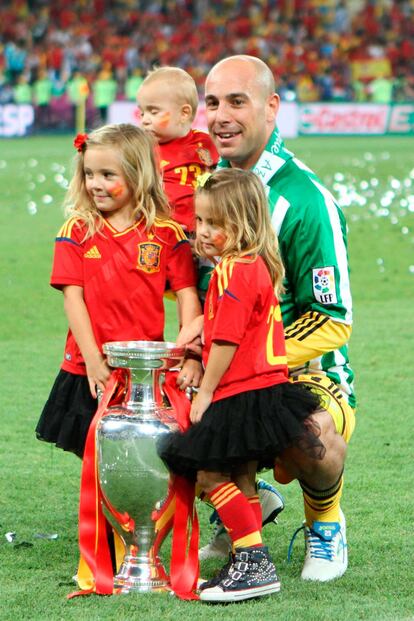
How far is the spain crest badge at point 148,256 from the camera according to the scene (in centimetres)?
412

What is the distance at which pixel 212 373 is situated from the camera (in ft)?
12.5

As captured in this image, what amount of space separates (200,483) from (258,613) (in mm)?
442

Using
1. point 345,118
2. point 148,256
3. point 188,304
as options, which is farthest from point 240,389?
point 345,118

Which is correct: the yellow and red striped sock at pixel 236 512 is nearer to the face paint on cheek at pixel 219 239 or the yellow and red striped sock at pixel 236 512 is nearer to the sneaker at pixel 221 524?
the sneaker at pixel 221 524

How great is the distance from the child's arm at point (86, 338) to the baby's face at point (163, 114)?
4.04ft

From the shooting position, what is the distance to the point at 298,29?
38594 mm

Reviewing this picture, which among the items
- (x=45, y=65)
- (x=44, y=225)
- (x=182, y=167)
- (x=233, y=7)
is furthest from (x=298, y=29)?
(x=182, y=167)

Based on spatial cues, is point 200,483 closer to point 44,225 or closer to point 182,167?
point 182,167

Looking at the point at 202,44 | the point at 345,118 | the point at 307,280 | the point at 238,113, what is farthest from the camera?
the point at 202,44

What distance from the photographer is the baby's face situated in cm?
514

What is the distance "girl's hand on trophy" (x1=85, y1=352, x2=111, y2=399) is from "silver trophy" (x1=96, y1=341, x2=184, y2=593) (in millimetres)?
95

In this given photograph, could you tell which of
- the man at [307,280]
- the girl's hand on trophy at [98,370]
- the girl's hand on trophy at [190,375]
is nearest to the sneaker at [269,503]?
the man at [307,280]

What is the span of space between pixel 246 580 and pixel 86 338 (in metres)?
0.93

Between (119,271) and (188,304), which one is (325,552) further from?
(119,271)
